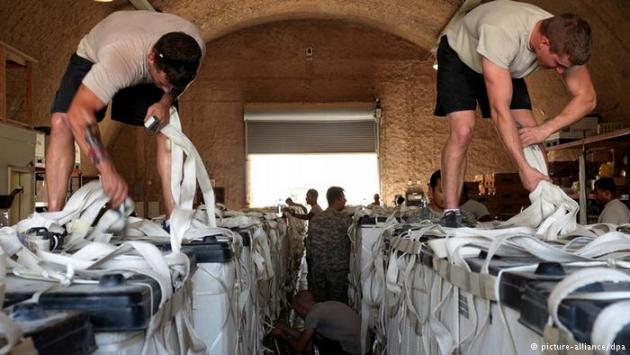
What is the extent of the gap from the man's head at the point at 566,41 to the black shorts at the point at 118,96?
148cm

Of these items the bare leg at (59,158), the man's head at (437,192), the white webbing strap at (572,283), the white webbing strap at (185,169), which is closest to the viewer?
the white webbing strap at (572,283)

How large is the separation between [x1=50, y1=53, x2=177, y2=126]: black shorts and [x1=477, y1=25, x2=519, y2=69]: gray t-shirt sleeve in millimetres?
1282

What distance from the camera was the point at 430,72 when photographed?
12.6m

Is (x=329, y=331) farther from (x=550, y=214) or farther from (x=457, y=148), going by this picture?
(x=550, y=214)

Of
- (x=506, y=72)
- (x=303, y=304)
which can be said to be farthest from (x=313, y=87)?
(x=506, y=72)

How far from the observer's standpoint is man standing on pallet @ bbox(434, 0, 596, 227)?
95.8 inches

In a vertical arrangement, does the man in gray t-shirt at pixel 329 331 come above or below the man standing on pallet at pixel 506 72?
below

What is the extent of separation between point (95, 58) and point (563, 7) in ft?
23.3

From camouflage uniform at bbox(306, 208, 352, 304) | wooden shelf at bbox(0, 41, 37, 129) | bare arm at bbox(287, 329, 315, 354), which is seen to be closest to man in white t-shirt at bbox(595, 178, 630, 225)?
camouflage uniform at bbox(306, 208, 352, 304)

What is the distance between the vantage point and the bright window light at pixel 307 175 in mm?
12680

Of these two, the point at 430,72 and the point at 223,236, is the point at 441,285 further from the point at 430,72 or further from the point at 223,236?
the point at 430,72

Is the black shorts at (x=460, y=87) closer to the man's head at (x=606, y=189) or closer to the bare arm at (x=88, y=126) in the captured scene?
the bare arm at (x=88, y=126)

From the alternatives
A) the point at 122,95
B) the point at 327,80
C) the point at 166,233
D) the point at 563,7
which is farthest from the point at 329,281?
the point at 327,80

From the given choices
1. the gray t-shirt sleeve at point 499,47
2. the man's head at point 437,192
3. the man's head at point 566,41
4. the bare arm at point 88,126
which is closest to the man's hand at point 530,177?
the man's head at point 566,41
